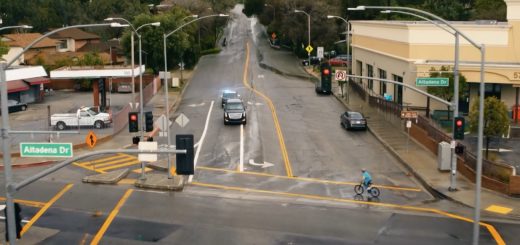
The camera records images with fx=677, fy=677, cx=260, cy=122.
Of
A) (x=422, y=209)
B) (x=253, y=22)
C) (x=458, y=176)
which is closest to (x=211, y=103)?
(x=458, y=176)

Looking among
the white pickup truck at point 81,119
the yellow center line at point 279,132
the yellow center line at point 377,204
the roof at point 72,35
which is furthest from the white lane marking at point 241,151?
the roof at point 72,35

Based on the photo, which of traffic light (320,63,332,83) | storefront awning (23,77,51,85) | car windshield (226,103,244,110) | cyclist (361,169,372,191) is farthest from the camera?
storefront awning (23,77,51,85)

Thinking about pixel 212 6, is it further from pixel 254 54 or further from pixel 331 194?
pixel 331 194

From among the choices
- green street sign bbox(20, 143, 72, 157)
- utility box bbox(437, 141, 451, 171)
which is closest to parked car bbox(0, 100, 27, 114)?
utility box bbox(437, 141, 451, 171)

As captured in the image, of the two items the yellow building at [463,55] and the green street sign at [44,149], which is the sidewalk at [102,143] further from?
the green street sign at [44,149]

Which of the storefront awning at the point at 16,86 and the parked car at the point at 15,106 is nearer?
the parked car at the point at 15,106

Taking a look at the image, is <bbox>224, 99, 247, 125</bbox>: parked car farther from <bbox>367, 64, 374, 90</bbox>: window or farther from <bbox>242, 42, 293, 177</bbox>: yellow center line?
<bbox>367, 64, 374, 90</bbox>: window
